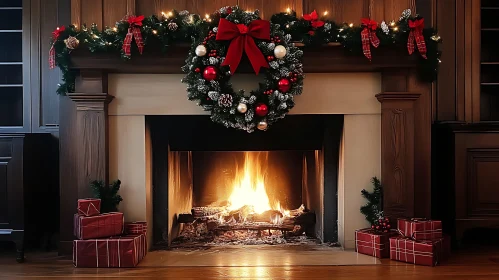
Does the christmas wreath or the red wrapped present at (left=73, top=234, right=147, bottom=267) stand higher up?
the christmas wreath

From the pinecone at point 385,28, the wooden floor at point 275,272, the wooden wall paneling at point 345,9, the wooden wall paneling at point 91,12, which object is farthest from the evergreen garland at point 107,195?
the pinecone at point 385,28

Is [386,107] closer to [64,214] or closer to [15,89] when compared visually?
[64,214]

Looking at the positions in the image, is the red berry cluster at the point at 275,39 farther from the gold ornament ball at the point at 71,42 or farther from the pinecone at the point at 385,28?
the gold ornament ball at the point at 71,42

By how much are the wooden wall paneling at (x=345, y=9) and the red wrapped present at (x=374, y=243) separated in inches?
61.7

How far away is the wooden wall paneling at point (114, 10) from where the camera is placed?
3.47 metres

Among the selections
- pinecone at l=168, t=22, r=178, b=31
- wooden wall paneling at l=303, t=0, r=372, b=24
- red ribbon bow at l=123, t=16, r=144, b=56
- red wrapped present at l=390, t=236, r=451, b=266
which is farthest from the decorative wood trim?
red wrapped present at l=390, t=236, r=451, b=266

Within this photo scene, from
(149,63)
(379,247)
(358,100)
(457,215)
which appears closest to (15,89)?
(149,63)

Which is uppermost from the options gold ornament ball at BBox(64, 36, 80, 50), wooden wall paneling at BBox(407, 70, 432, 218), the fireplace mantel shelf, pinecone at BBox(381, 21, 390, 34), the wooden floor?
pinecone at BBox(381, 21, 390, 34)

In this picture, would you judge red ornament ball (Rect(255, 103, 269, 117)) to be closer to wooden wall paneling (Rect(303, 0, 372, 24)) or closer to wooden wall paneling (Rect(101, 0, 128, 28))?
wooden wall paneling (Rect(303, 0, 372, 24))

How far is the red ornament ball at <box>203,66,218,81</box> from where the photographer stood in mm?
3191

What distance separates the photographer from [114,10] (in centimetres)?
348

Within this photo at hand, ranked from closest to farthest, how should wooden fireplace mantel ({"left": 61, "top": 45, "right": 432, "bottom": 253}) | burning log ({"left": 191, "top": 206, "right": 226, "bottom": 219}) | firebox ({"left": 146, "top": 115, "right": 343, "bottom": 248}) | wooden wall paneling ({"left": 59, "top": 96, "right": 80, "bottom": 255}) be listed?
1. wooden fireplace mantel ({"left": 61, "top": 45, "right": 432, "bottom": 253})
2. wooden wall paneling ({"left": 59, "top": 96, "right": 80, "bottom": 255})
3. firebox ({"left": 146, "top": 115, "right": 343, "bottom": 248})
4. burning log ({"left": 191, "top": 206, "right": 226, "bottom": 219})

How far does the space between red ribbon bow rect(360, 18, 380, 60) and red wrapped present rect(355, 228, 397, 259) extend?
1281mm

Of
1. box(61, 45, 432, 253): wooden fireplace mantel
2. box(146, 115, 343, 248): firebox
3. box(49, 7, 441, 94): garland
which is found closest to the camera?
box(49, 7, 441, 94): garland
